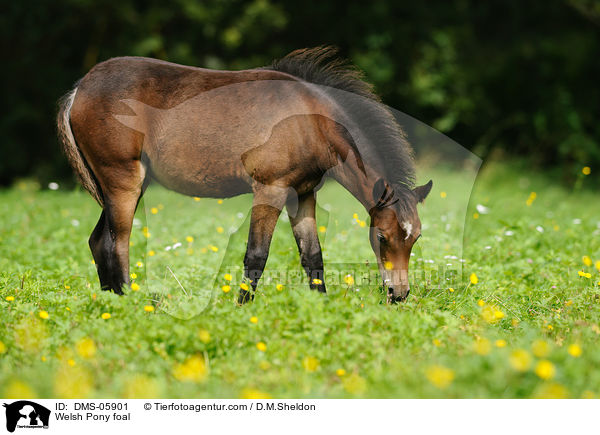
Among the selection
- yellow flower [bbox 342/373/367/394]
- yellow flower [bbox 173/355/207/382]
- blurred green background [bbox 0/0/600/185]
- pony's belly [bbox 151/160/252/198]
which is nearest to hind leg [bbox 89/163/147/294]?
pony's belly [bbox 151/160/252/198]

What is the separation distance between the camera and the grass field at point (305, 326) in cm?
280

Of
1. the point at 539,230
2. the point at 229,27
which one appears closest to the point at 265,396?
the point at 539,230

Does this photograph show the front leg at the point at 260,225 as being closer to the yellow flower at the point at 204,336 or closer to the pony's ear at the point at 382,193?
the pony's ear at the point at 382,193

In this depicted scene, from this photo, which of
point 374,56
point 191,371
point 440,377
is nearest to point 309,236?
point 191,371

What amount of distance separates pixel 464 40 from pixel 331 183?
7.09 meters

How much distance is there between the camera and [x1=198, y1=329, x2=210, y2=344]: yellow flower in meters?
3.19

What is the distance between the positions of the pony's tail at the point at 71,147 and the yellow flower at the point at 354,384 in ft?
9.53

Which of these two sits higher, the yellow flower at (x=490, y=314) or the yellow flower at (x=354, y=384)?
the yellow flower at (x=490, y=314)

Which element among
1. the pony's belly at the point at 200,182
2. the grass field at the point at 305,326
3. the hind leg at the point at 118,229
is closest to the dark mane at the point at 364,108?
the grass field at the point at 305,326

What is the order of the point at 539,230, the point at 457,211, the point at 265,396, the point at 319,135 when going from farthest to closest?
1. the point at 457,211
2. the point at 539,230
3. the point at 319,135
4. the point at 265,396

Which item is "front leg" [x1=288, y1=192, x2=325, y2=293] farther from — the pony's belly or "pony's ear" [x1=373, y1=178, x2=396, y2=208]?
"pony's ear" [x1=373, y1=178, x2=396, y2=208]

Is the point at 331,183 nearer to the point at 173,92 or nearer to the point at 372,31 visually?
the point at 372,31

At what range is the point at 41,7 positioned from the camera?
1348 centimetres

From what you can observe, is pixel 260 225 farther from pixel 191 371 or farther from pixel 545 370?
pixel 545 370
